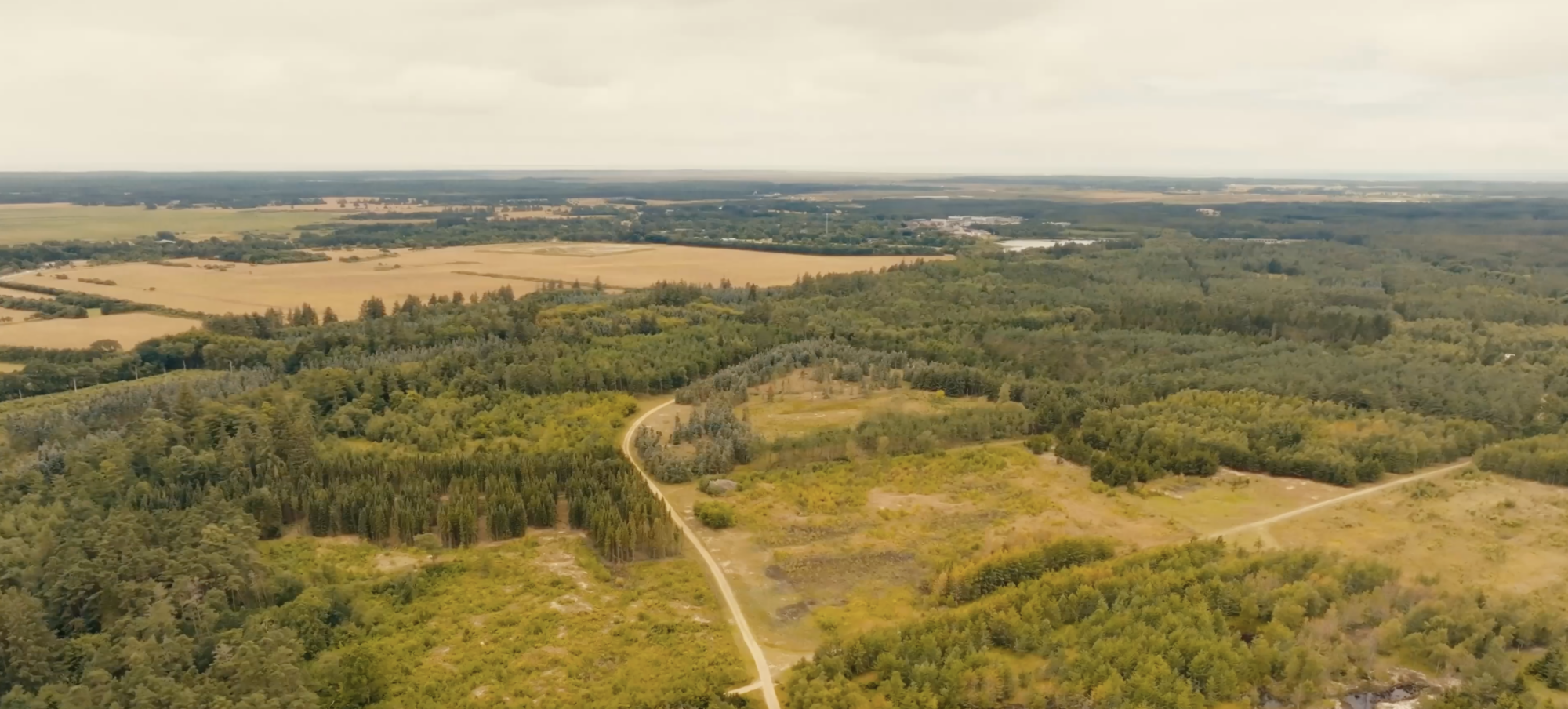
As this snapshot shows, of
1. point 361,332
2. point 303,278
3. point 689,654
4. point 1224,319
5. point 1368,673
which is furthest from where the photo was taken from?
point 303,278

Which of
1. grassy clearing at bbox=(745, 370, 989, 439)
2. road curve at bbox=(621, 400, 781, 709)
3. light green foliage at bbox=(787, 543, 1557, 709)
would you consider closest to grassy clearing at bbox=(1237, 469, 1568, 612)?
light green foliage at bbox=(787, 543, 1557, 709)

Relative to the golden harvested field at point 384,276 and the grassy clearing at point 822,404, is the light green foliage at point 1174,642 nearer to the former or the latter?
the grassy clearing at point 822,404

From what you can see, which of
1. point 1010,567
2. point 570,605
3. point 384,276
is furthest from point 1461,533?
point 384,276

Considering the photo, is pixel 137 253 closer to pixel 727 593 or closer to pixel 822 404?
pixel 822 404

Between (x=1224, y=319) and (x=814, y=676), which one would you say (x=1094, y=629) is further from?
(x=1224, y=319)

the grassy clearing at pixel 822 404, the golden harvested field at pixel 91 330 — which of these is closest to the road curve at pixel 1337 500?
the grassy clearing at pixel 822 404

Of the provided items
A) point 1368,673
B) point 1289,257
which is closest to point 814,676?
point 1368,673
